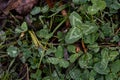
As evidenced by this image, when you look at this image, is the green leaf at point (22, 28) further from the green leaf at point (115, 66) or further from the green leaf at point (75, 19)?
the green leaf at point (115, 66)

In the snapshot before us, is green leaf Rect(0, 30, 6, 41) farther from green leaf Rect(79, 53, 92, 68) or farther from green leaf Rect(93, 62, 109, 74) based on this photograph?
green leaf Rect(93, 62, 109, 74)

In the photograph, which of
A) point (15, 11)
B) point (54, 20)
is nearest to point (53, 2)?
point (54, 20)

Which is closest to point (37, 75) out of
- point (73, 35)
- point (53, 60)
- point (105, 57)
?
point (53, 60)

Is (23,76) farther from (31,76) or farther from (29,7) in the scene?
(29,7)

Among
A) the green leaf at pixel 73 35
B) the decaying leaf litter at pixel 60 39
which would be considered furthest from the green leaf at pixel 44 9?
the green leaf at pixel 73 35

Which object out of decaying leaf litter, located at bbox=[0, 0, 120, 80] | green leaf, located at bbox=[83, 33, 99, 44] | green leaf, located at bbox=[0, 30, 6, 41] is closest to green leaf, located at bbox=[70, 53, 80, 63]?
decaying leaf litter, located at bbox=[0, 0, 120, 80]
